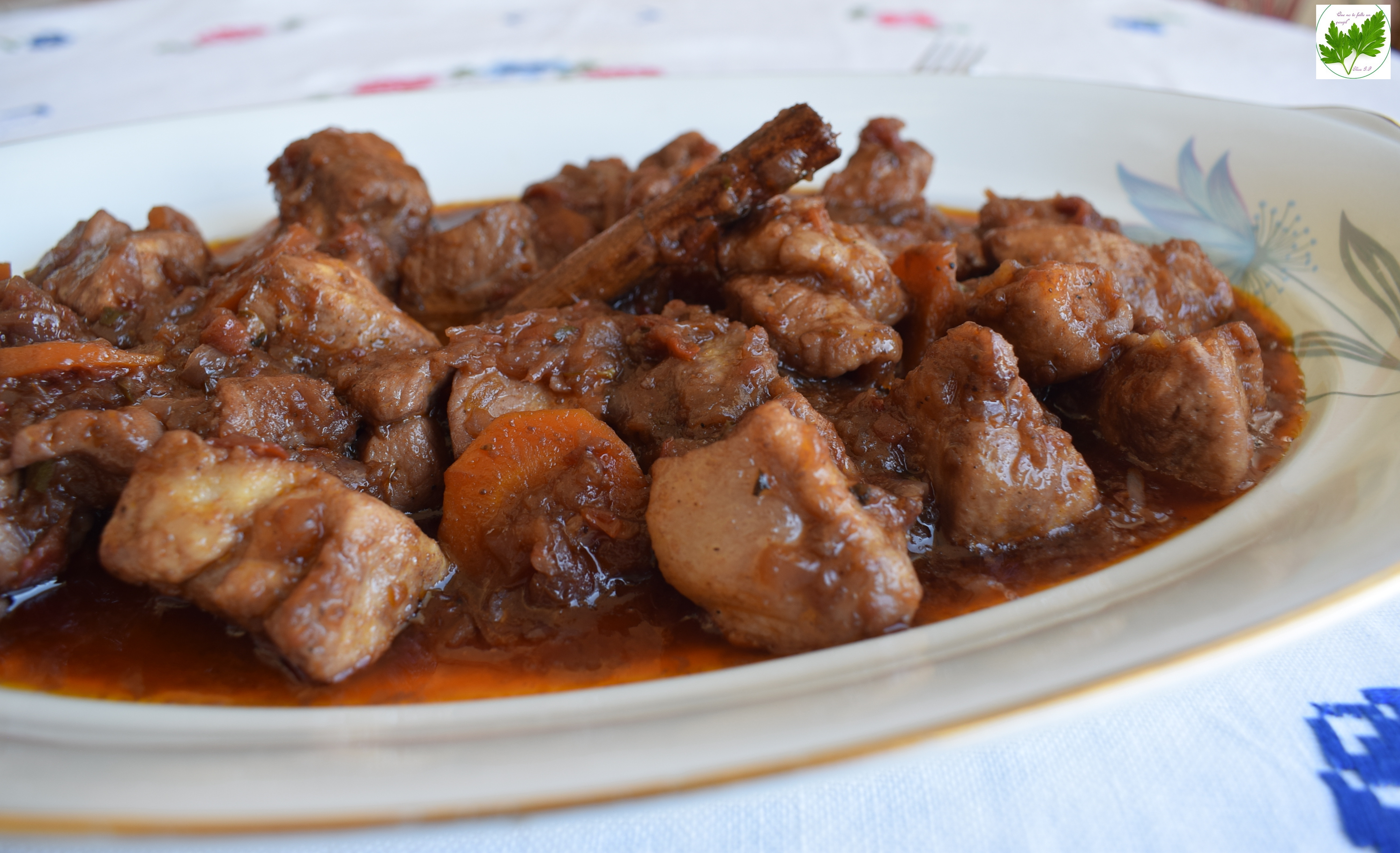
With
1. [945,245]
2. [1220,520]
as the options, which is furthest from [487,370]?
[1220,520]

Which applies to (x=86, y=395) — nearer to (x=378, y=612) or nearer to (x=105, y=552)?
(x=105, y=552)

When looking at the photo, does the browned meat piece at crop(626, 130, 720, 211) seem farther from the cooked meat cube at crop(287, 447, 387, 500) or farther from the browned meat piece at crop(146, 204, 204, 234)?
the browned meat piece at crop(146, 204, 204, 234)

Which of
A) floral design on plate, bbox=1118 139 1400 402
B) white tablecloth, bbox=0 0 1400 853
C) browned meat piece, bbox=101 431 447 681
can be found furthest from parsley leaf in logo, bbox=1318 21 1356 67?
browned meat piece, bbox=101 431 447 681

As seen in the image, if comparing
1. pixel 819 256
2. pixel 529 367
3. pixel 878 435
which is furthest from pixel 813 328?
pixel 529 367

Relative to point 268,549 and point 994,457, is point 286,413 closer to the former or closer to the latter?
point 268,549

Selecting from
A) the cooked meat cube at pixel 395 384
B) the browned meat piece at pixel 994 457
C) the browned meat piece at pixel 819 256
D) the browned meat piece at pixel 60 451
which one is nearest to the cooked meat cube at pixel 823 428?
the browned meat piece at pixel 994 457

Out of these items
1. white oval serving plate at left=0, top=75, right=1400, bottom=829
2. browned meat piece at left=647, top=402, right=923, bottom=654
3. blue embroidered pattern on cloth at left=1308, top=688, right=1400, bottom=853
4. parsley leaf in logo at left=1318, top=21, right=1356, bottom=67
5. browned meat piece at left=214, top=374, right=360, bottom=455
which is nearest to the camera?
white oval serving plate at left=0, top=75, right=1400, bottom=829
